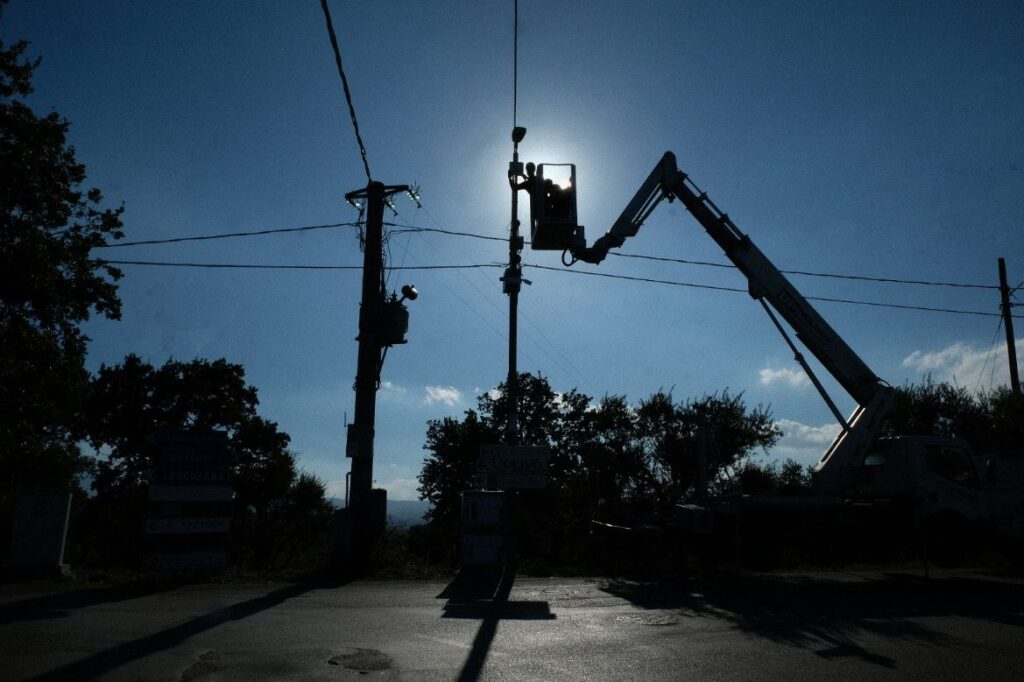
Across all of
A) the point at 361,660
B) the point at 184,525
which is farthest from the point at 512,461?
the point at 361,660

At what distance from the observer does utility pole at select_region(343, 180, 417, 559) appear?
51.3 ft

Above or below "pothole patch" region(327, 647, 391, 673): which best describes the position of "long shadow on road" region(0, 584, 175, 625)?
above

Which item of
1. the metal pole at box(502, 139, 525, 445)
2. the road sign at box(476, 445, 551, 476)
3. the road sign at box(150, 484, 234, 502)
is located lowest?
the road sign at box(150, 484, 234, 502)

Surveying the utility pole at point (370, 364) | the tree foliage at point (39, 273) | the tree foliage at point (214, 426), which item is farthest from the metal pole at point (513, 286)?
the tree foliage at point (214, 426)

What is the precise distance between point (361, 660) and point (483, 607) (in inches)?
145

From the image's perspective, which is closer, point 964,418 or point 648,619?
point 648,619

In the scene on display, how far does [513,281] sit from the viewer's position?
638 inches

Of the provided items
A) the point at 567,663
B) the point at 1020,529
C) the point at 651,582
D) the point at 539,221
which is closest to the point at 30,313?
the point at 539,221

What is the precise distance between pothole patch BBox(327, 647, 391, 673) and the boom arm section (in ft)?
39.4

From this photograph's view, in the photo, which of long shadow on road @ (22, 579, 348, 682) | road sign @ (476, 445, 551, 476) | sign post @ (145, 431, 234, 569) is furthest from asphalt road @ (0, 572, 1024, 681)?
road sign @ (476, 445, 551, 476)

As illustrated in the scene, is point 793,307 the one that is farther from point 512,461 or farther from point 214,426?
point 214,426

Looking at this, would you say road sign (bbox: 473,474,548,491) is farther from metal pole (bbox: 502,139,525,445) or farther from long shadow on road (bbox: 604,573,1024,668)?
long shadow on road (bbox: 604,573,1024,668)

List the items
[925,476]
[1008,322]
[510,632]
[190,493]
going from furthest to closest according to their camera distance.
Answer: [1008,322], [925,476], [190,493], [510,632]

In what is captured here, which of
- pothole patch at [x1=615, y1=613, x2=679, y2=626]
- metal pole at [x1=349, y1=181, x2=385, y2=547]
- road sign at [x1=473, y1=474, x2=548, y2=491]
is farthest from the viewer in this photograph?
metal pole at [x1=349, y1=181, x2=385, y2=547]
